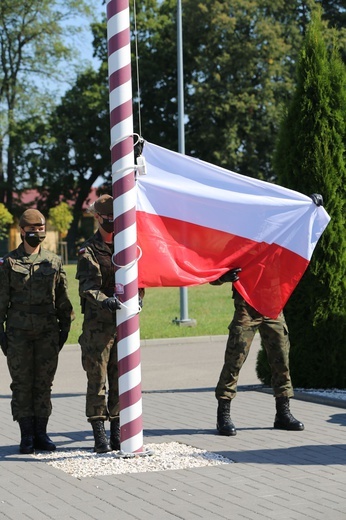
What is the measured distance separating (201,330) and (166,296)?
10.5 meters

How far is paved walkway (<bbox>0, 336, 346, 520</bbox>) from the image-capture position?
5707 mm

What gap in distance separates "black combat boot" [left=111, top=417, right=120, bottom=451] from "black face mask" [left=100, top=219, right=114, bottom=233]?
1.49 metres

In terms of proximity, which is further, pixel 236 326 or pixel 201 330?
pixel 201 330

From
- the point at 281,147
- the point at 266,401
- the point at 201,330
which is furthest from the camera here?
the point at 201,330

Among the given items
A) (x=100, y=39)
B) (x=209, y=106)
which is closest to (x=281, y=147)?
(x=209, y=106)

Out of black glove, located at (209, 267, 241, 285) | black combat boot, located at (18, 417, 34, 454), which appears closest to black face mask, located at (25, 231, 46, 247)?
black combat boot, located at (18, 417, 34, 454)

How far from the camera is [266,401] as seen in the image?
10.1 meters

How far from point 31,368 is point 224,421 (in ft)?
5.66

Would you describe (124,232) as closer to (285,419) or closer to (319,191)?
(285,419)

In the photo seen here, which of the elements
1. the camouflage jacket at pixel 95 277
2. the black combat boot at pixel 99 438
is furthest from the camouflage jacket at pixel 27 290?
the black combat boot at pixel 99 438

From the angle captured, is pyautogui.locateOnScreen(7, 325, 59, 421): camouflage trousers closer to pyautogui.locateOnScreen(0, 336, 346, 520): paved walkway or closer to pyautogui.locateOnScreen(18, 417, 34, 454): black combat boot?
pyautogui.locateOnScreen(18, 417, 34, 454): black combat boot

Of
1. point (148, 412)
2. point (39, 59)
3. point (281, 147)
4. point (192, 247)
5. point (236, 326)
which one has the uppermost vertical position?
point (39, 59)

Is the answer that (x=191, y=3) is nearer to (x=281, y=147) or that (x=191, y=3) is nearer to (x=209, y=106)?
(x=209, y=106)

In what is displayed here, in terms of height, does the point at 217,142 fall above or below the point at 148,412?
above
